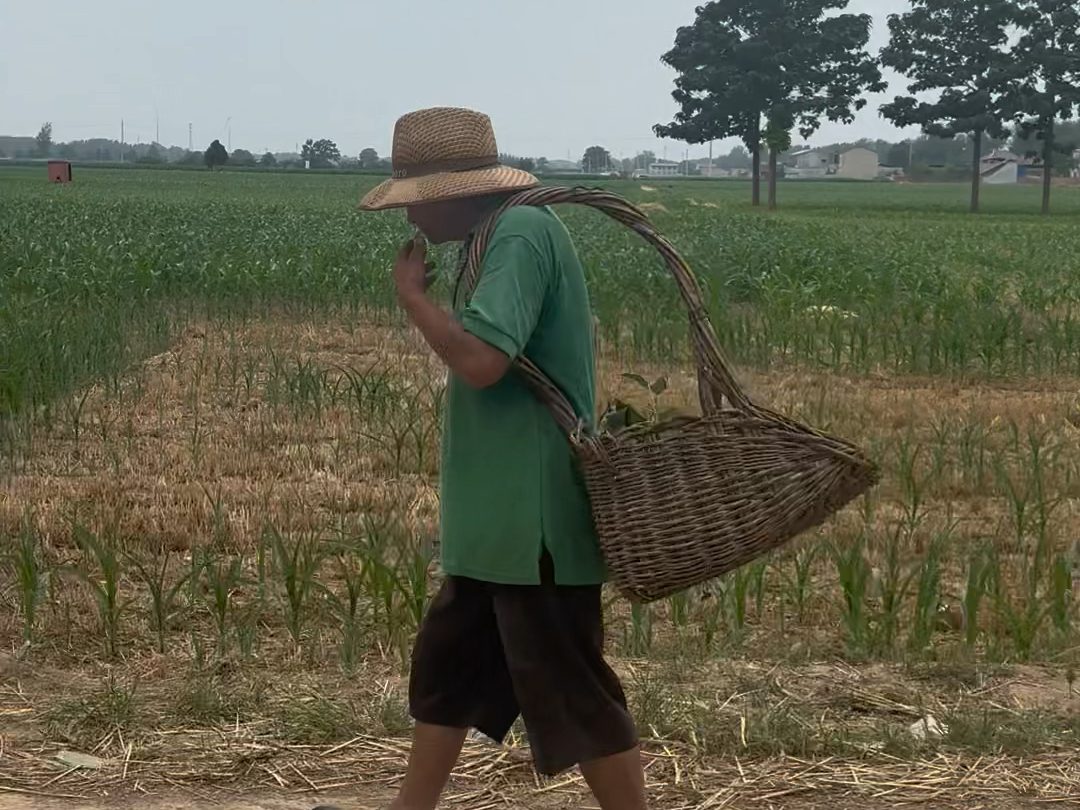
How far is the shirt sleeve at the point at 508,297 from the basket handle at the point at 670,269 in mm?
66

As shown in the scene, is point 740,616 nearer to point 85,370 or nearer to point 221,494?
point 221,494

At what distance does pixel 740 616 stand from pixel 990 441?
3.28 metres

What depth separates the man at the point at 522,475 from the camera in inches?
104

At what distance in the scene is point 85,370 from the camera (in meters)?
8.50

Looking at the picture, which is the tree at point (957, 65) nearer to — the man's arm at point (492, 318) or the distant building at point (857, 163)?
the man's arm at point (492, 318)

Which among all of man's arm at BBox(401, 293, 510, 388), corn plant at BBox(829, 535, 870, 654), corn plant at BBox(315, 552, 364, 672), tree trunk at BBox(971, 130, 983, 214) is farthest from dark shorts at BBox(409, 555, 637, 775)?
tree trunk at BBox(971, 130, 983, 214)

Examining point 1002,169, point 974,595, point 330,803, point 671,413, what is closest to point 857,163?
point 1002,169

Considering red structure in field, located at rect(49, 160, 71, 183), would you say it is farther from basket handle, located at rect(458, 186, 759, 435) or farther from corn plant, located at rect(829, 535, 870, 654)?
basket handle, located at rect(458, 186, 759, 435)

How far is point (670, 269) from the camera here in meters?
2.87

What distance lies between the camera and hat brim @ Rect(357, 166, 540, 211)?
8.77ft

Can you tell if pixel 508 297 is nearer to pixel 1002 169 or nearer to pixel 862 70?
pixel 862 70

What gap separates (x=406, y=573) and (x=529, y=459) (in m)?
2.10

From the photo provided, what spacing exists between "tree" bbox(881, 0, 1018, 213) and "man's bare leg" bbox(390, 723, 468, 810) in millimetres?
47485

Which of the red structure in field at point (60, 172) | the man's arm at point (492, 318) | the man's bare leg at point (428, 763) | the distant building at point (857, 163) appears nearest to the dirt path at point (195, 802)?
the man's bare leg at point (428, 763)
